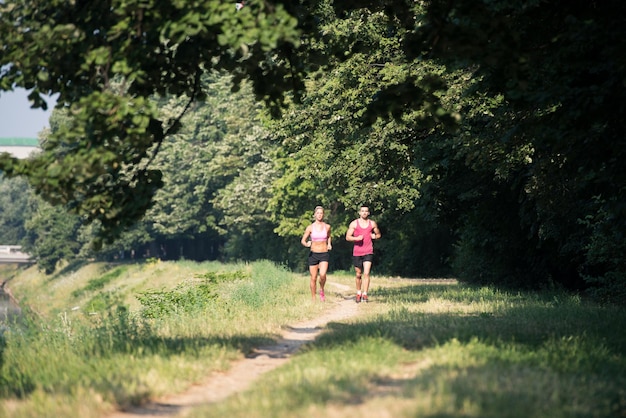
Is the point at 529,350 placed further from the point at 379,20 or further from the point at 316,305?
the point at 379,20

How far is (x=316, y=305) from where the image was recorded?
19250mm

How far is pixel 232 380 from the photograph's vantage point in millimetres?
10219

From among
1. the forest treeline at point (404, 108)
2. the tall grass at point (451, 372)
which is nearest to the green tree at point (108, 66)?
the forest treeline at point (404, 108)

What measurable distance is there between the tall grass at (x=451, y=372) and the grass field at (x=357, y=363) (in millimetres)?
22

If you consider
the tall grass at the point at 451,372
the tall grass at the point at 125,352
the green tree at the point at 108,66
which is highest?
the green tree at the point at 108,66

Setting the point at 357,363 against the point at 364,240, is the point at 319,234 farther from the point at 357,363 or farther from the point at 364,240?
the point at 357,363

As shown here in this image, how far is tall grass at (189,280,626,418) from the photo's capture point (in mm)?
7508

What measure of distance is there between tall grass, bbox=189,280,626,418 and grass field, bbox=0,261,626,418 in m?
0.02

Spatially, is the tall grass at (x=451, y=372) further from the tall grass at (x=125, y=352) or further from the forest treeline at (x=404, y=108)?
the forest treeline at (x=404, y=108)

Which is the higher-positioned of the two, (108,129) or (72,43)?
(72,43)

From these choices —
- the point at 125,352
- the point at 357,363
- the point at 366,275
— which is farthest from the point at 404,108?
the point at 366,275

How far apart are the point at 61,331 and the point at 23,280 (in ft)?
291

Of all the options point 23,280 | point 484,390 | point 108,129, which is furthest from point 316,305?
point 23,280

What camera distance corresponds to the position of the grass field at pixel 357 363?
7.74 m
